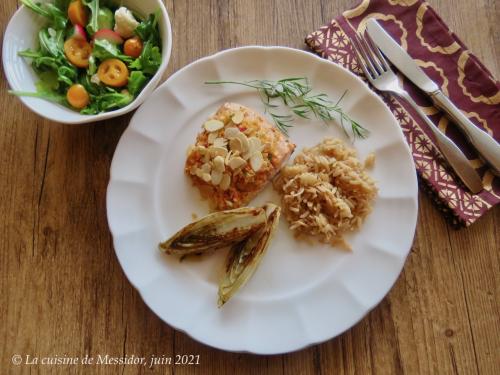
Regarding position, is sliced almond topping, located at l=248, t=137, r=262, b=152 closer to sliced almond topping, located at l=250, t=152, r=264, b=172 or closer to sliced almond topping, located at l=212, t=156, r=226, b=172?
sliced almond topping, located at l=250, t=152, r=264, b=172

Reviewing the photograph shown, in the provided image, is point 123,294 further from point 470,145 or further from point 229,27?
point 470,145

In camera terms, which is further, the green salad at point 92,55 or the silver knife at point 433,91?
the silver knife at point 433,91

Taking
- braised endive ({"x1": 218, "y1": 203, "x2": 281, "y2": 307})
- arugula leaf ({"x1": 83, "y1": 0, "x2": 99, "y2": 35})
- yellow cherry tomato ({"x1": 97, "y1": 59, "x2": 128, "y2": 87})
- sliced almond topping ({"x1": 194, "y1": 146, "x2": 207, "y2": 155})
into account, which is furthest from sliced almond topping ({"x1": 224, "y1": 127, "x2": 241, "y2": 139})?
arugula leaf ({"x1": 83, "y1": 0, "x2": 99, "y2": 35})

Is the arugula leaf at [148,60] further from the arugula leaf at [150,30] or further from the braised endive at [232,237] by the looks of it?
the braised endive at [232,237]

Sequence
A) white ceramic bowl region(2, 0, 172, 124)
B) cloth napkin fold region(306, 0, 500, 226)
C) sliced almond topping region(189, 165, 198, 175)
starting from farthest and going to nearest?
cloth napkin fold region(306, 0, 500, 226), sliced almond topping region(189, 165, 198, 175), white ceramic bowl region(2, 0, 172, 124)

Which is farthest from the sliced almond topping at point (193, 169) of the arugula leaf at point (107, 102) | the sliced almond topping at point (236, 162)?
the arugula leaf at point (107, 102)

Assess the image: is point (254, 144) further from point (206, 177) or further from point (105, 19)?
point (105, 19)
